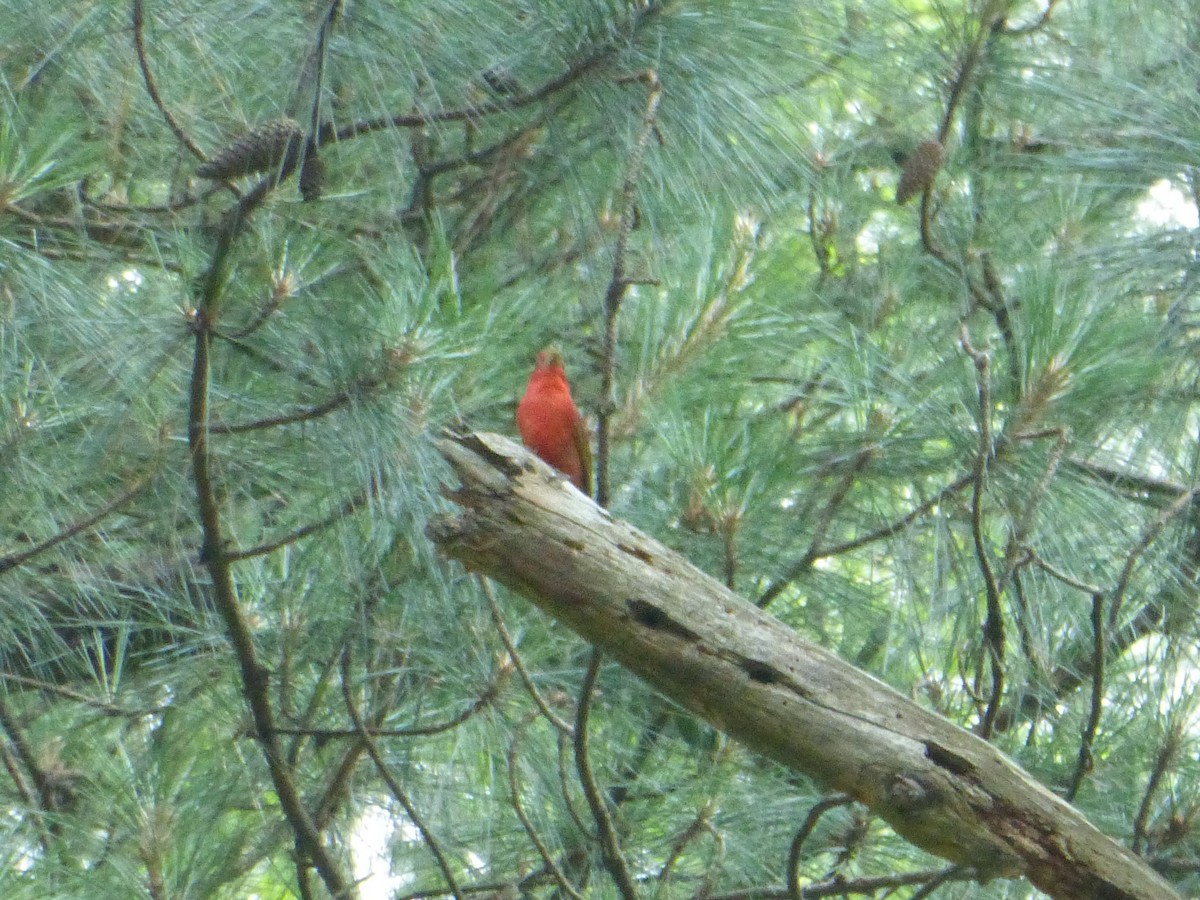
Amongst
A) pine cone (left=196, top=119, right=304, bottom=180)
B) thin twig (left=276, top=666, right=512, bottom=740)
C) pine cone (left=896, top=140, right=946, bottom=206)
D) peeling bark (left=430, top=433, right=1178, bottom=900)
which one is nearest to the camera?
peeling bark (left=430, top=433, right=1178, bottom=900)

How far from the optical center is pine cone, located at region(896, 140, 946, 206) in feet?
7.16

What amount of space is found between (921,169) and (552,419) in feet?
2.22

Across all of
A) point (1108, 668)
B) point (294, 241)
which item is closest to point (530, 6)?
point (294, 241)

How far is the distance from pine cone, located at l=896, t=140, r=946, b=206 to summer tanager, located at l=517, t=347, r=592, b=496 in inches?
23.8

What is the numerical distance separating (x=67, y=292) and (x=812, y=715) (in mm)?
1044

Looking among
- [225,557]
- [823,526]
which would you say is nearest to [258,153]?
[225,557]

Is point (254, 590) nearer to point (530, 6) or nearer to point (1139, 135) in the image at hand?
point (530, 6)

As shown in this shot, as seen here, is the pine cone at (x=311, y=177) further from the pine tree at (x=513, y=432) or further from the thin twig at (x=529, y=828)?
the thin twig at (x=529, y=828)

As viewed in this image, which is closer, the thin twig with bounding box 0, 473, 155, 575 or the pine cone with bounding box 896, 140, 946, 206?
the thin twig with bounding box 0, 473, 155, 575

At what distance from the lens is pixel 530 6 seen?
6.26ft

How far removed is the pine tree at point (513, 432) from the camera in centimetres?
182

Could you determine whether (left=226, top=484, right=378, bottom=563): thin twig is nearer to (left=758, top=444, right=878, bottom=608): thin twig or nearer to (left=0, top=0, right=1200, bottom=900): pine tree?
(left=0, top=0, right=1200, bottom=900): pine tree

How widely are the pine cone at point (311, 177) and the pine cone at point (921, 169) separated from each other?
87 centimetres

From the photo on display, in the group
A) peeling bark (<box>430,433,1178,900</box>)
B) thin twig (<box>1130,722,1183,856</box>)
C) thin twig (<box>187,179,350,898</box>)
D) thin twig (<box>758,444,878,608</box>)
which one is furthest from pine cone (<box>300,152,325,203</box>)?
thin twig (<box>1130,722,1183,856</box>)
